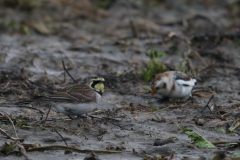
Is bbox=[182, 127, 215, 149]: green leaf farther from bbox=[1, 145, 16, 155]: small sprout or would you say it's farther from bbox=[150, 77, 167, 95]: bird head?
bbox=[1, 145, 16, 155]: small sprout

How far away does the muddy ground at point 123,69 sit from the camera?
6336mm

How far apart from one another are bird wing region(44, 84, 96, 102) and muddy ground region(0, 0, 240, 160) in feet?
1.21

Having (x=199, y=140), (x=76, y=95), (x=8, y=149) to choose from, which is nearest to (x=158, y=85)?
(x=76, y=95)

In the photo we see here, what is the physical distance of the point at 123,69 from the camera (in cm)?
1120

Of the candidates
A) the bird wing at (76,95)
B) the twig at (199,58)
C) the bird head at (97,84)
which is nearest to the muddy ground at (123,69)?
Answer: the twig at (199,58)

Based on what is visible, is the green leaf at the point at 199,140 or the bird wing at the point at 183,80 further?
the bird wing at the point at 183,80

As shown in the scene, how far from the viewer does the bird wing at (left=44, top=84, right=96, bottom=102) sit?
6.87m

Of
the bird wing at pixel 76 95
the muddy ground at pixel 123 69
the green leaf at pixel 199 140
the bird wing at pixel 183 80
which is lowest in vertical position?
the muddy ground at pixel 123 69

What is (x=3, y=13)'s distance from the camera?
53.2 feet

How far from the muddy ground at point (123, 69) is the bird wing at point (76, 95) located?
369 millimetres

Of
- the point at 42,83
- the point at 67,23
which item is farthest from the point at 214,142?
the point at 67,23

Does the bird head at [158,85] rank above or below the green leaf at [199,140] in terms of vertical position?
below

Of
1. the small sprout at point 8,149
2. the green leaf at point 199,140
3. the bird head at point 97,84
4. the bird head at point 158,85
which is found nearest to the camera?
the small sprout at point 8,149

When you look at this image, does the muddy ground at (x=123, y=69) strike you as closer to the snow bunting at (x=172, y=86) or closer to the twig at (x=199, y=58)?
the twig at (x=199, y=58)
